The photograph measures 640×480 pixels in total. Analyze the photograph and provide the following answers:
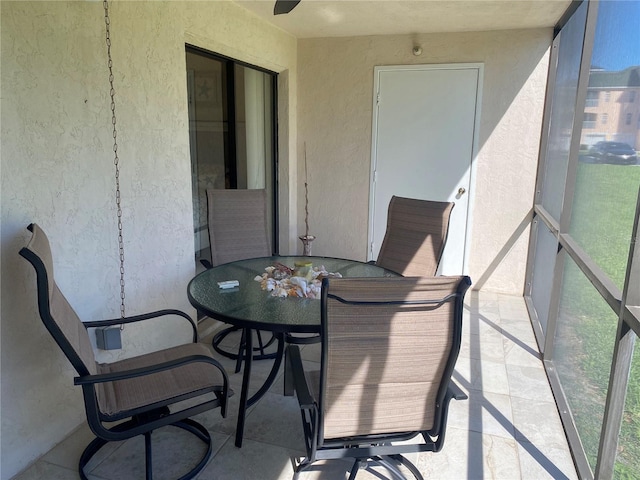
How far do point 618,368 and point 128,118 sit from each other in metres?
2.69

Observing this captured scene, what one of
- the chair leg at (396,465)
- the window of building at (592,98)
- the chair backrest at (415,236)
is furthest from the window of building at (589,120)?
the chair leg at (396,465)

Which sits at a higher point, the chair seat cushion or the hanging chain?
the hanging chain

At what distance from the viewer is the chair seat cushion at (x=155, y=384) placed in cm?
185

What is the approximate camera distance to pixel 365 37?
457cm

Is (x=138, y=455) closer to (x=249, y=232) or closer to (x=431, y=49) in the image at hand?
(x=249, y=232)

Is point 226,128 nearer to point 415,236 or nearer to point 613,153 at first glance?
point 415,236

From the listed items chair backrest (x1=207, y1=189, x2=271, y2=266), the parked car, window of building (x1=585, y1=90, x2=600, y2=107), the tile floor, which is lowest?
the tile floor

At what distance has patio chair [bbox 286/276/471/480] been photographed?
1486 mm

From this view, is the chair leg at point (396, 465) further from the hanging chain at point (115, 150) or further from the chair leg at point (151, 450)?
the hanging chain at point (115, 150)

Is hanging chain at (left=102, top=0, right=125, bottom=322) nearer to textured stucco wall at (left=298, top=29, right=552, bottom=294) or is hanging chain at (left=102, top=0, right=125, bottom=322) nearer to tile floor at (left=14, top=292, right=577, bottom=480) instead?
tile floor at (left=14, top=292, right=577, bottom=480)

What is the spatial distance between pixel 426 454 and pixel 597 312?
1.09 m

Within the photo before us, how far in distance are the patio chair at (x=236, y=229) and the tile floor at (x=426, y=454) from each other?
44 centimetres

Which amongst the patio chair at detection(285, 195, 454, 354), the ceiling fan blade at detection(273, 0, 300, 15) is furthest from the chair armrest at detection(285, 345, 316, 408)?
the ceiling fan blade at detection(273, 0, 300, 15)

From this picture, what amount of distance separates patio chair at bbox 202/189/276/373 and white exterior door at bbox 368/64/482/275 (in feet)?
5.65
